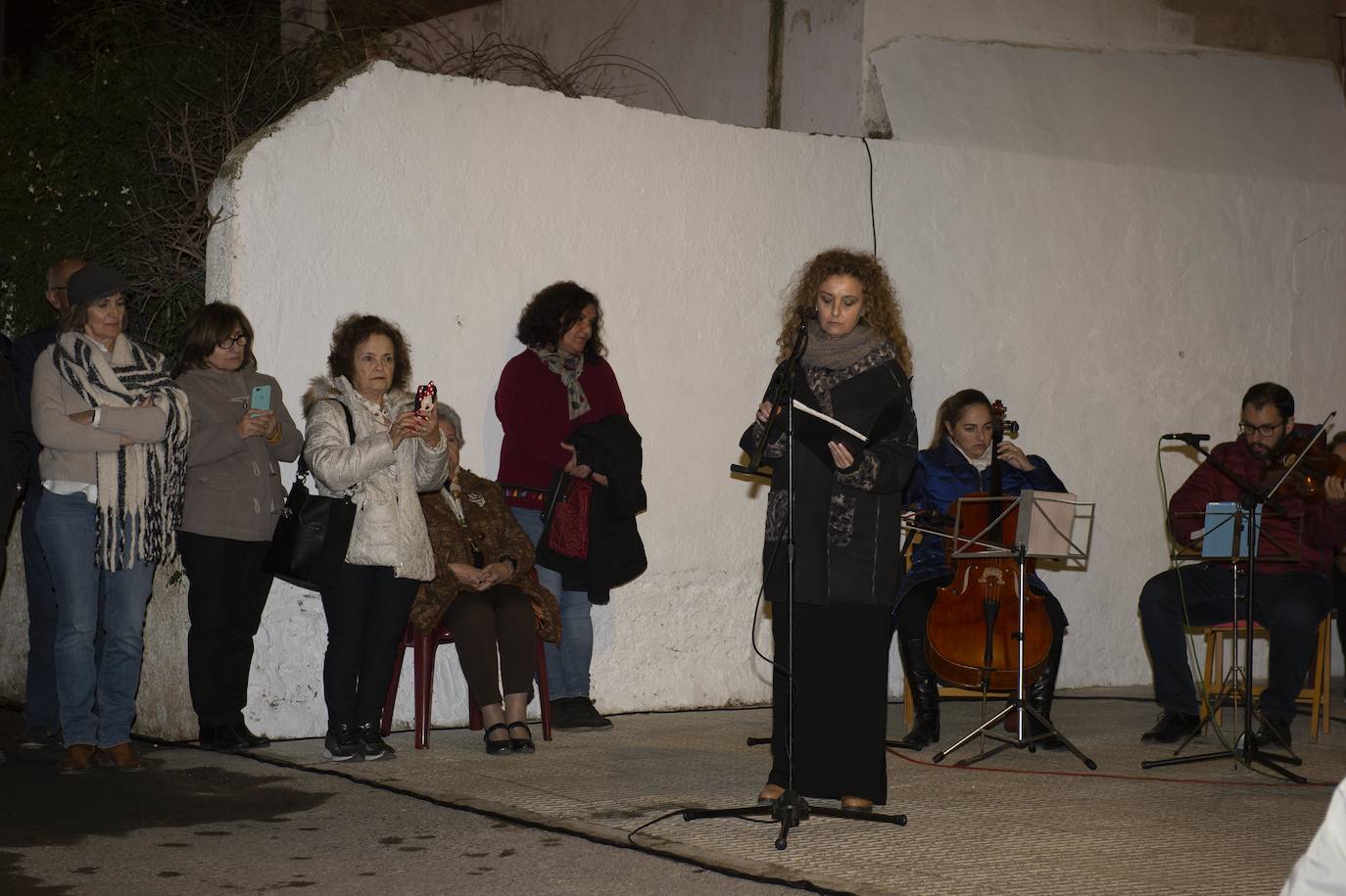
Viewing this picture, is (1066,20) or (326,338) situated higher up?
(1066,20)

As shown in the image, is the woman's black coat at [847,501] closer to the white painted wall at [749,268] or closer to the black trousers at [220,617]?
the black trousers at [220,617]

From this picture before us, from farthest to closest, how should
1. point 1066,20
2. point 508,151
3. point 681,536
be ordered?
1. point 1066,20
2. point 681,536
3. point 508,151

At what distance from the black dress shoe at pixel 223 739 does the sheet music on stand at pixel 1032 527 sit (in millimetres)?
2850

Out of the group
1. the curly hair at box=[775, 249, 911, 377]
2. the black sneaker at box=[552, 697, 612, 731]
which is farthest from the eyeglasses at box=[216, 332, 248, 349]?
the curly hair at box=[775, 249, 911, 377]

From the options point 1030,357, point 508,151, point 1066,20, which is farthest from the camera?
point 1066,20

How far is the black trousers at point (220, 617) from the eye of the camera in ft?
19.1

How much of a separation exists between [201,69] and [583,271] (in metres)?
1.98

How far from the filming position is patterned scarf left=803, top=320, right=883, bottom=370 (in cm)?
488

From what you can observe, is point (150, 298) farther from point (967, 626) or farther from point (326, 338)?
point (967, 626)

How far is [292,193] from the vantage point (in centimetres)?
631

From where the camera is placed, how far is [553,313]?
264 inches

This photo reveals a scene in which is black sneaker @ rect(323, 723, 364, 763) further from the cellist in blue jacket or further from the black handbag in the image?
the cellist in blue jacket

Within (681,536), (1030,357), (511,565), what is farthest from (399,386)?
(1030,357)

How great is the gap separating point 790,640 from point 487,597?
68.8 inches
